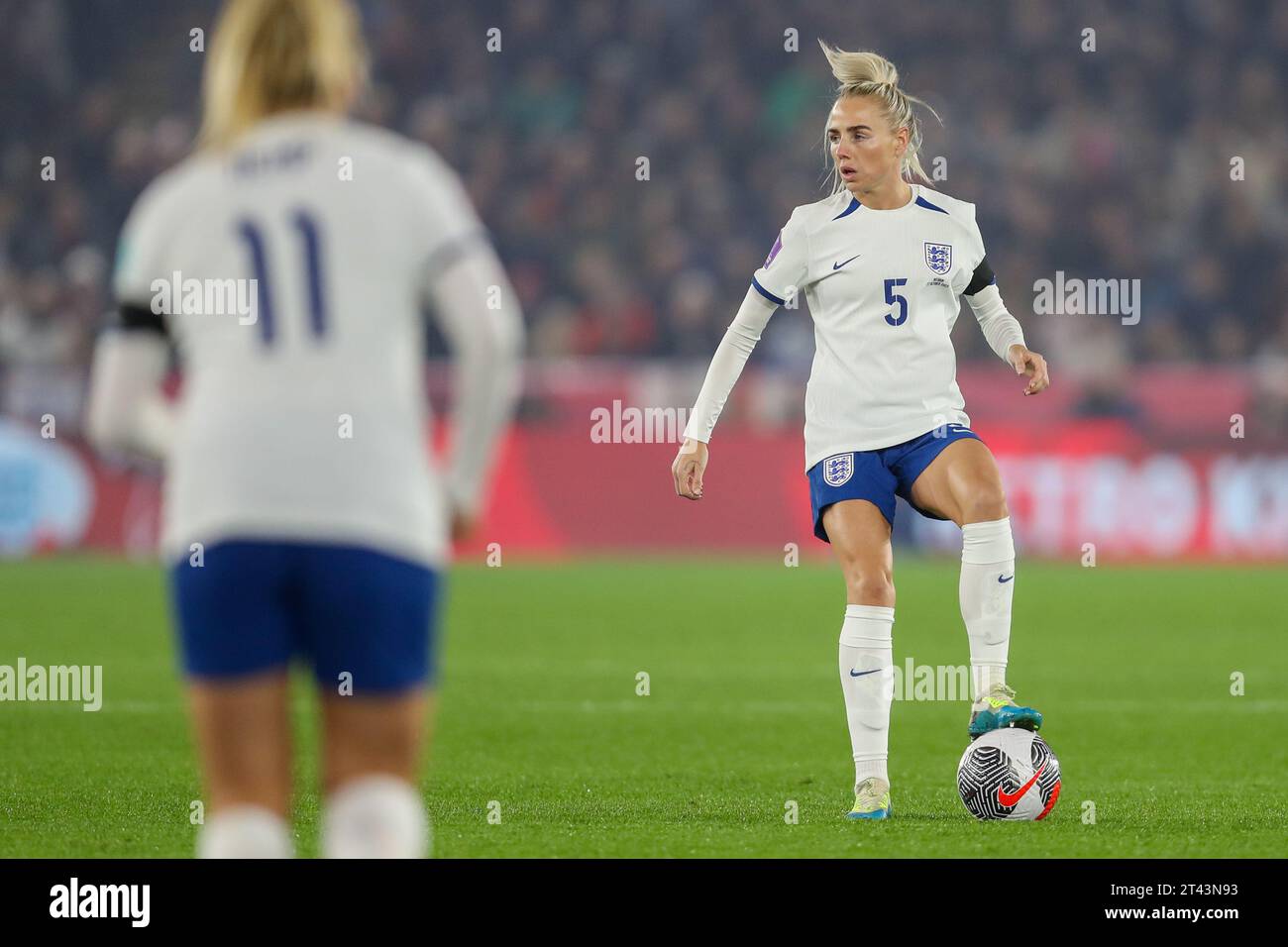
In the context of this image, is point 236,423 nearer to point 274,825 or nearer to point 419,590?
point 419,590

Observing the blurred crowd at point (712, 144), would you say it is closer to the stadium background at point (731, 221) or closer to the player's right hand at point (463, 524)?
the stadium background at point (731, 221)

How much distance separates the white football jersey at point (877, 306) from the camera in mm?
5852

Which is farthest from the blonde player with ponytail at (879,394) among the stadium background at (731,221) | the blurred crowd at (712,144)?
the blurred crowd at (712,144)

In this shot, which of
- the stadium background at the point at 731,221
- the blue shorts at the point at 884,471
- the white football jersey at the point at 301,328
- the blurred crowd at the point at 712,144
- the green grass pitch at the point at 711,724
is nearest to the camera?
the white football jersey at the point at 301,328

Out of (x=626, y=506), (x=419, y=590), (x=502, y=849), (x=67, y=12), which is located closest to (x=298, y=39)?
(x=419, y=590)

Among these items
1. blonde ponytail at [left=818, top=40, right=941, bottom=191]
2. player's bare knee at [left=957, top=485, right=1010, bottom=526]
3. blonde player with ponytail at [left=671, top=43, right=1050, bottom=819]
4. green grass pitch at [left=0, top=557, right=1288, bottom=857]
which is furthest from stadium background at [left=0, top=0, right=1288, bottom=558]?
player's bare knee at [left=957, top=485, right=1010, bottom=526]

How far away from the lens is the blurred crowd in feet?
65.4

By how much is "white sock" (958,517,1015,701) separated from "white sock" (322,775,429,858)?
3037 mm

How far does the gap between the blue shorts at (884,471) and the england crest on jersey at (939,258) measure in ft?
1.53

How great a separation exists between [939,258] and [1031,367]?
424 millimetres

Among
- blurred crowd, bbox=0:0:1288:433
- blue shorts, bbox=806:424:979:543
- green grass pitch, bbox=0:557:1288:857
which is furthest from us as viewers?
blurred crowd, bbox=0:0:1288:433

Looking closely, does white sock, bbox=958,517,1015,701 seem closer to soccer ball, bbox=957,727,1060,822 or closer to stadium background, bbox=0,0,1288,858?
soccer ball, bbox=957,727,1060,822

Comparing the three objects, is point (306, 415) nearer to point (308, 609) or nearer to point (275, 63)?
point (308, 609)

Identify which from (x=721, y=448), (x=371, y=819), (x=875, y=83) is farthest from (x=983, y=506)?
(x=721, y=448)
